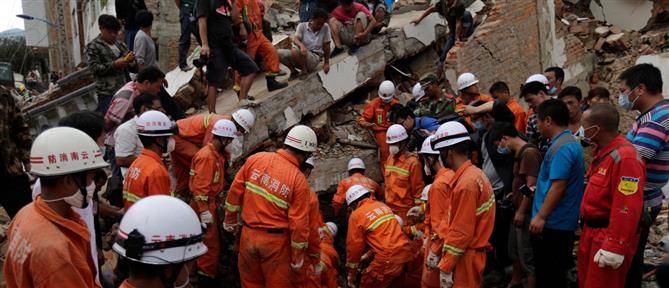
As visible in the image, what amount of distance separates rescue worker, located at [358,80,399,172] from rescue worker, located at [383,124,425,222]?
1.00m

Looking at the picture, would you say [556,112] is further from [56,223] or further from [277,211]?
[56,223]

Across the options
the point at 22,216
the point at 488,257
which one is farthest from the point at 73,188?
the point at 488,257

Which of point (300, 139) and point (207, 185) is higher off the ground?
point (300, 139)

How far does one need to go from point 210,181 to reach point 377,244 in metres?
1.83

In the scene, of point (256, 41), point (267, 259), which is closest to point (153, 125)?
point (267, 259)

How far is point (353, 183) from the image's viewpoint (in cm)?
725

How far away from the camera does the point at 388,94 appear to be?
8.27 meters

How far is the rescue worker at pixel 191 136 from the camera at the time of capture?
617 centimetres

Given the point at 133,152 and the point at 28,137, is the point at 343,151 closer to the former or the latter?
the point at 133,152

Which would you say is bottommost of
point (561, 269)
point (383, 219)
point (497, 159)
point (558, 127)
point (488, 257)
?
point (488, 257)

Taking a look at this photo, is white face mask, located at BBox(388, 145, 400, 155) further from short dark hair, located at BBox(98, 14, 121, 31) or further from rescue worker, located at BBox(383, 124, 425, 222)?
short dark hair, located at BBox(98, 14, 121, 31)

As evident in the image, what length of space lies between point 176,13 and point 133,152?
6.28 m

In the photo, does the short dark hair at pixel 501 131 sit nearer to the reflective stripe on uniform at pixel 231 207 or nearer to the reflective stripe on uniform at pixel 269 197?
the reflective stripe on uniform at pixel 269 197

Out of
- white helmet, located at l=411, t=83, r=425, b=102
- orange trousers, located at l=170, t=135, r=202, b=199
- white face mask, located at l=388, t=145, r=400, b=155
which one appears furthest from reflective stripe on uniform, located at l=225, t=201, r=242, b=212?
white helmet, located at l=411, t=83, r=425, b=102
